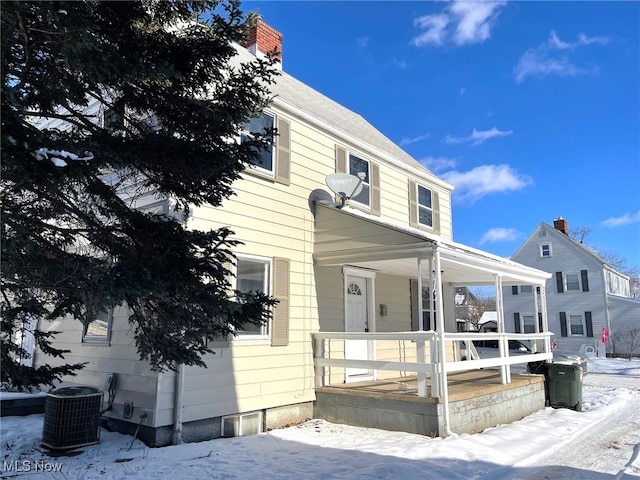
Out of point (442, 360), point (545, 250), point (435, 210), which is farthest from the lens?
point (545, 250)

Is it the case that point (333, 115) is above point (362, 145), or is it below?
above

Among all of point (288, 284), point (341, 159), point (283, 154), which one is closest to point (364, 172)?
point (341, 159)

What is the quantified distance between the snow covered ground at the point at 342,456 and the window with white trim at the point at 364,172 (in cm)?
498

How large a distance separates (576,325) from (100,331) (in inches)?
1226

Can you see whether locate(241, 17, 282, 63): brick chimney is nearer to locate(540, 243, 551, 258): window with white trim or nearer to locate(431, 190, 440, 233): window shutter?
locate(431, 190, 440, 233): window shutter

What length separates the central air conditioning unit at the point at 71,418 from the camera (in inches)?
235

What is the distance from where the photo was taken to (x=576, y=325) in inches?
1206

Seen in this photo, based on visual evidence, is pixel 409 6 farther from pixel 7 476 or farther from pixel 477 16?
pixel 7 476

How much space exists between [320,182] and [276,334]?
3460 millimetres

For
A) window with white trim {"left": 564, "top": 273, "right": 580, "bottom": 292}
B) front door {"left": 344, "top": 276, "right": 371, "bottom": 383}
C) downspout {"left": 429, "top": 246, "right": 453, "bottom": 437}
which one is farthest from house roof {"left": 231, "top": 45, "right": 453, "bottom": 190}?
window with white trim {"left": 564, "top": 273, "right": 580, "bottom": 292}

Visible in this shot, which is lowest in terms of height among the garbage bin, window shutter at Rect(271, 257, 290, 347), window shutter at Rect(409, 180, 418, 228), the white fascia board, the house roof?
the garbage bin

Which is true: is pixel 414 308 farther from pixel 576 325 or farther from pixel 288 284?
pixel 576 325

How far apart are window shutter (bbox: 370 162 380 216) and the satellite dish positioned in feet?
5.70

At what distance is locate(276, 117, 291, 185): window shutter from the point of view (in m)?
8.75
